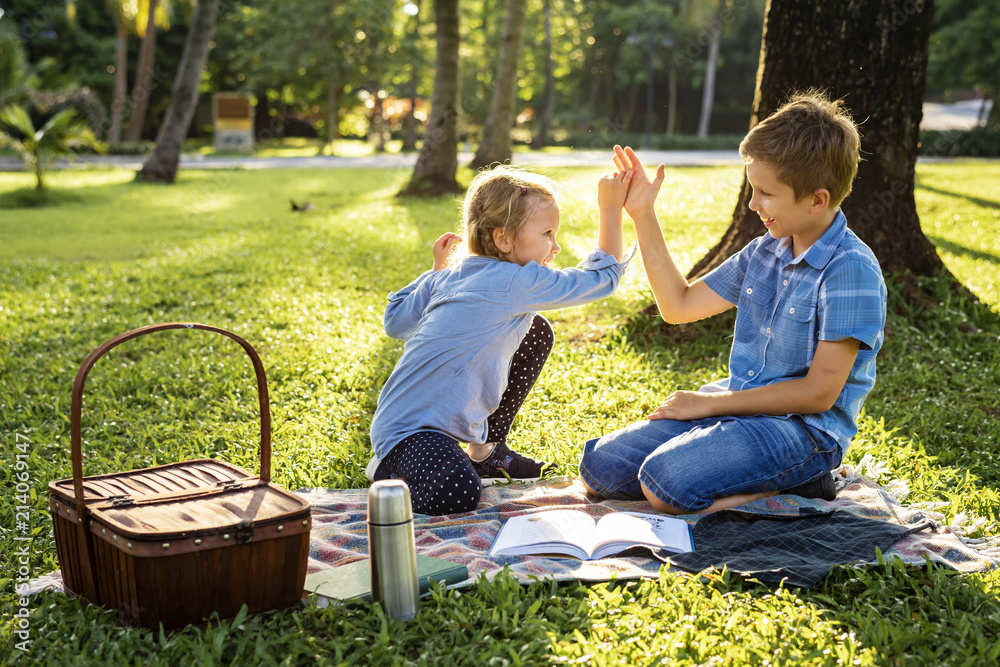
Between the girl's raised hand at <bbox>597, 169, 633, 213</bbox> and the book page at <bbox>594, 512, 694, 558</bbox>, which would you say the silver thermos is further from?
the girl's raised hand at <bbox>597, 169, 633, 213</bbox>

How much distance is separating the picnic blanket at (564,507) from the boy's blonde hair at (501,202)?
96 cm

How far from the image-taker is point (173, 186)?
17.5 m

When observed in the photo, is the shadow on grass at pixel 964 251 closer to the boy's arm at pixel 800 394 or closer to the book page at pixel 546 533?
the boy's arm at pixel 800 394

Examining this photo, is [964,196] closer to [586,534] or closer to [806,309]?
[806,309]

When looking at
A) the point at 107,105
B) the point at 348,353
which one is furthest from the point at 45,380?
the point at 107,105

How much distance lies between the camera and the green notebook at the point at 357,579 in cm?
251

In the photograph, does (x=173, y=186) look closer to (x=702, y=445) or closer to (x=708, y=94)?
(x=702, y=445)

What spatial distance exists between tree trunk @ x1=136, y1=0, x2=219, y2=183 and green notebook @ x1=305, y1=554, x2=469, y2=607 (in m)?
15.7

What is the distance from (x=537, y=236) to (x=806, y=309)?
1.00m

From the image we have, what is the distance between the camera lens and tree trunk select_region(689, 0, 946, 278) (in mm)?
5363

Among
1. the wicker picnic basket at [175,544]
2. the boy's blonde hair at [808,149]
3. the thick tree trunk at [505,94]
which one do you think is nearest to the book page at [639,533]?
the wicker picnic basket at [175,544]

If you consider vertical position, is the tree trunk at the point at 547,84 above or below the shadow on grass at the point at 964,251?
above

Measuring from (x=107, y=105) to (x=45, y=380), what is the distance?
1369 inches

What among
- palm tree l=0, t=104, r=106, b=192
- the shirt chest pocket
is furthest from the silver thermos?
palm tree l=0, t=104, r=106, b=192
